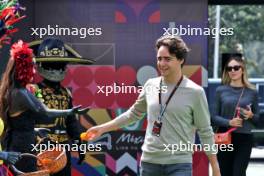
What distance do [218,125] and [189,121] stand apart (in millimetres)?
2216

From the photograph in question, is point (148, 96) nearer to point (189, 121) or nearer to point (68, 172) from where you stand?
point (189, 121)

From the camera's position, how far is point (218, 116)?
702 centimetres

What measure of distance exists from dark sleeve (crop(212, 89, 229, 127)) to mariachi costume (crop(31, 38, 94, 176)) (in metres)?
1.40

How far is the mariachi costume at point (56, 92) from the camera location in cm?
645

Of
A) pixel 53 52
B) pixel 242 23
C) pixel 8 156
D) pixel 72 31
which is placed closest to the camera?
pixel 8 156

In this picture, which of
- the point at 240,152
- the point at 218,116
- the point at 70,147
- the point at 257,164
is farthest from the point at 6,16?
the point at 257,164

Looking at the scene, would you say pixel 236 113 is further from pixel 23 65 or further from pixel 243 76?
pixel 23 65

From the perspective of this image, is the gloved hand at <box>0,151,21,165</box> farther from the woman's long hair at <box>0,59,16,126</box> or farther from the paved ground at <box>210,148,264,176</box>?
the paved ground at <box>210,148,264,176</box>

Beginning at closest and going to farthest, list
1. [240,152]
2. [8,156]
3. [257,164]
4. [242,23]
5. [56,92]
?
[8,156], [56,92], [240,152], [257,164], [242,23]

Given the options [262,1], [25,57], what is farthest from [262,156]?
[25,57]

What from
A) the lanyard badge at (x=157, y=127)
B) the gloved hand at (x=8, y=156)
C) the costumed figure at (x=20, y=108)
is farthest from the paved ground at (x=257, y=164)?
the gloved hand at (x=8, y=156)

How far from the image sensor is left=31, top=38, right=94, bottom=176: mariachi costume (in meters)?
6.45

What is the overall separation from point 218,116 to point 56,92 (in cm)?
169

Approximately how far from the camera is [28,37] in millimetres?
7445
